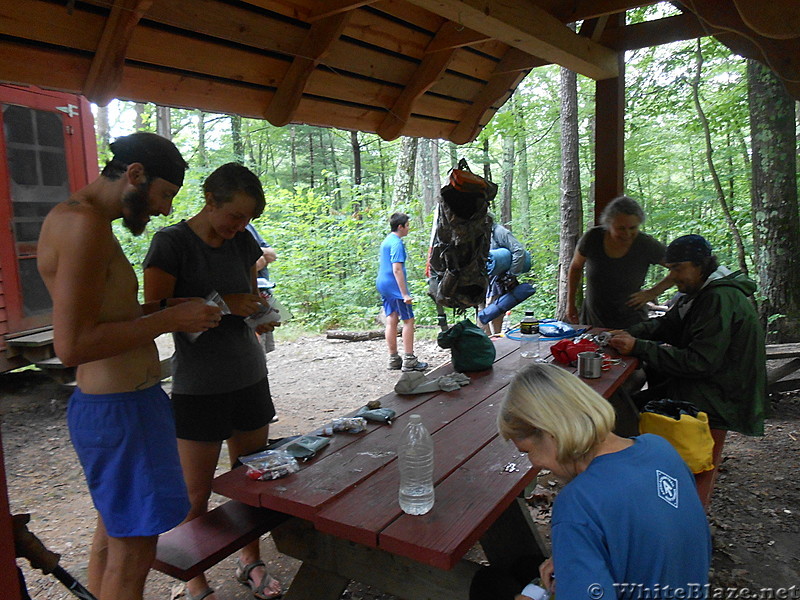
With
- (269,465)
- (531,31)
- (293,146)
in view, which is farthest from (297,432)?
(293,146)

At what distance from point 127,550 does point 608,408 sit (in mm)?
1601

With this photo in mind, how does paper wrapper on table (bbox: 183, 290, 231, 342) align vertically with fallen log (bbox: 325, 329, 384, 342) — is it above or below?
above

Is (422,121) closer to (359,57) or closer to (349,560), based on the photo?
(359,57)

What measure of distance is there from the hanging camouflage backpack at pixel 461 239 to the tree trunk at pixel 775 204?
413 cm

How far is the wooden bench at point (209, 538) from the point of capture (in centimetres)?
186

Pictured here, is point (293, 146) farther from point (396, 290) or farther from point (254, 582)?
point (254, 582)

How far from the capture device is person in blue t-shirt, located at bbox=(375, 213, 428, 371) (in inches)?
271

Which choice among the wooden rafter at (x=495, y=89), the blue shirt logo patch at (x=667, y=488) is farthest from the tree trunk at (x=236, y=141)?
the blue shirt logo patch at (x=667, y=488)

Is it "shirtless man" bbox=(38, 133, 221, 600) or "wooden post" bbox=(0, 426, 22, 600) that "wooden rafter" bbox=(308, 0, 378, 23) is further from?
"wooden post" bbox=(0, 426, 22, 600)

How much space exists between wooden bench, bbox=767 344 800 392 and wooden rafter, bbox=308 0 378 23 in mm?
4377

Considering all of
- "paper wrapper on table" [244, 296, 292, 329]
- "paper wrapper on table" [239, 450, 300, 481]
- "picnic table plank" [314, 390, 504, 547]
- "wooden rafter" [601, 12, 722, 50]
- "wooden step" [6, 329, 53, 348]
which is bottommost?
"picnic table plank" [314, 390, 504, 547]

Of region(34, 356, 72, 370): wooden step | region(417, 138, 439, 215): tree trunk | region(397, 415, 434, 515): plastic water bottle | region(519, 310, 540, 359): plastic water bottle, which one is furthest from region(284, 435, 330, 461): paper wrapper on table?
region(417, 138, 439, 215): tree trunk

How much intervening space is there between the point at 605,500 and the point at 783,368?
174 inches

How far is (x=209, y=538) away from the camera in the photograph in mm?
2008
